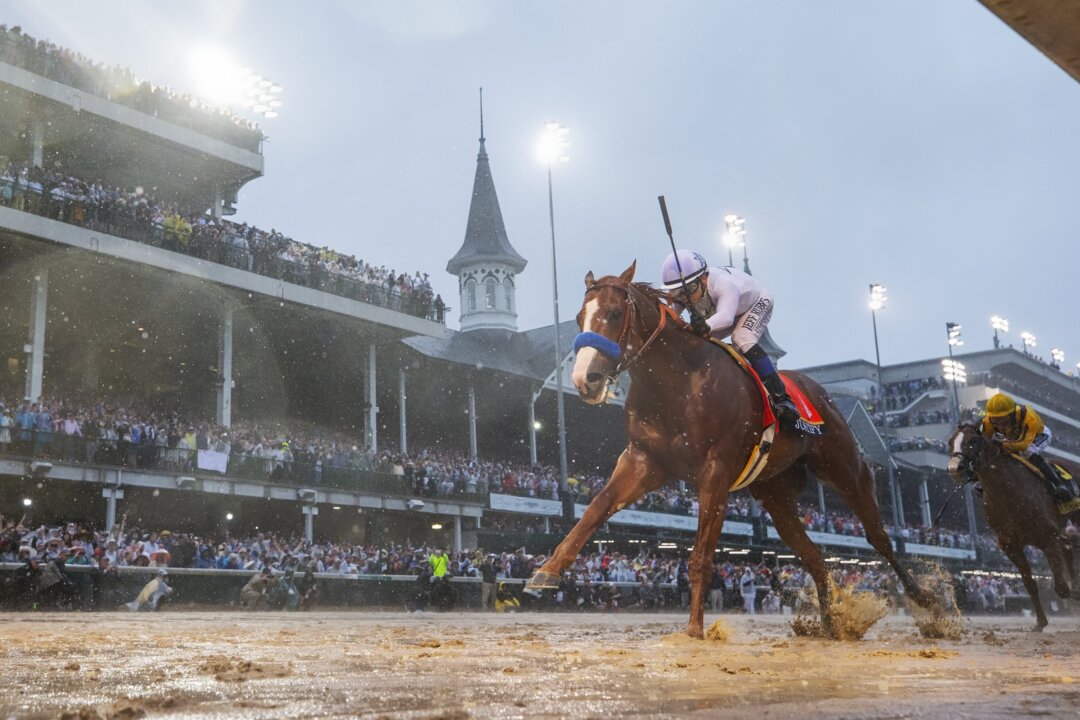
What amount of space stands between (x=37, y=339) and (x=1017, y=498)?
24.1 m

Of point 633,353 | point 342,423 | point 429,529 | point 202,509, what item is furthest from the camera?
point 342,423

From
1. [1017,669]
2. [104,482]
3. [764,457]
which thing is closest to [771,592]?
[104,482]

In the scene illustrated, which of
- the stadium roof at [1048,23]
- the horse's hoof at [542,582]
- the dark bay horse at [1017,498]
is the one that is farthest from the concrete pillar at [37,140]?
the stadium roof at [1048,23]

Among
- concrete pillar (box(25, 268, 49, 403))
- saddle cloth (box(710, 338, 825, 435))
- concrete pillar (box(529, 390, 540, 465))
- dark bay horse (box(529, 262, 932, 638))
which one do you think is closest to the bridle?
dark bay horse (box(529, 262, 932, 638))

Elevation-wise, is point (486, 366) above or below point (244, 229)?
below

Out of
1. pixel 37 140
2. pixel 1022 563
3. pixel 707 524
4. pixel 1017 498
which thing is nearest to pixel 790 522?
pixel 707 524

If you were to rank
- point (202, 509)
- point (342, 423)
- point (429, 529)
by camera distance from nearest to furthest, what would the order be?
point (202, 509) < point (429, 529) < point (342, 423)

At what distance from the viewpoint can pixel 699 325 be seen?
25.8ft

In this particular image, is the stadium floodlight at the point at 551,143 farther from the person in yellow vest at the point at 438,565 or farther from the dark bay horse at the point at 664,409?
the dark bay horse at the point at 664,409

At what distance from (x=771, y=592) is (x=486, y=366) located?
1463 cm

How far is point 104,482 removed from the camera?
25984 millimetres

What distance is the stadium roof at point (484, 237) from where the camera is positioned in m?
55.5

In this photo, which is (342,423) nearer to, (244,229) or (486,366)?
(486,366)

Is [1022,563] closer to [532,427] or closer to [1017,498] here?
[1017,498]
